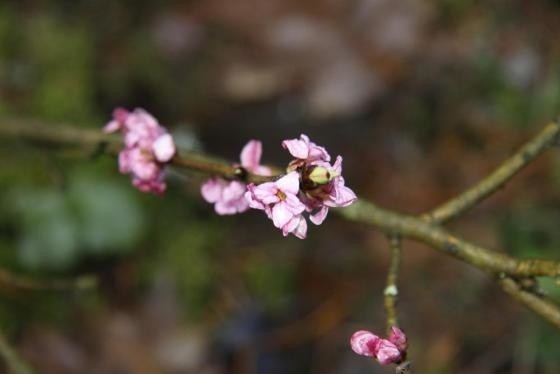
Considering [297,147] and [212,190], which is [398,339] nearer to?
[297,147]

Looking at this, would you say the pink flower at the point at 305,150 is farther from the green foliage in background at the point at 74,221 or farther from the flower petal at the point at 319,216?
the green foliage in background at the point at 74,221

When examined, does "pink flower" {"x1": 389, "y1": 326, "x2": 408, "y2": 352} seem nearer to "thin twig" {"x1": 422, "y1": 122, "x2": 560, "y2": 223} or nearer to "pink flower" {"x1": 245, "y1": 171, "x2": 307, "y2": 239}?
"pink flower" {"x1": 245, "y1": 171, "x2": 307, "y2": 239}

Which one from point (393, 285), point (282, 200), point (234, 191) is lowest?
point (282, 200)

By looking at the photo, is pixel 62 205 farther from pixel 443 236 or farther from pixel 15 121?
pixel 443 236

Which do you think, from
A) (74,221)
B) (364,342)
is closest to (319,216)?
(364,342)

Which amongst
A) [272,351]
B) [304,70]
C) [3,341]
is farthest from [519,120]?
[3,341]
